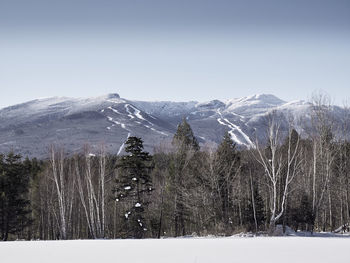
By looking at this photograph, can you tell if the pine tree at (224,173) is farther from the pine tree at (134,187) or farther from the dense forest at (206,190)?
the pine tree at (134,187)

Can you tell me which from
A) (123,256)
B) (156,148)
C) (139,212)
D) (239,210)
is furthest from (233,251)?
(156,148)

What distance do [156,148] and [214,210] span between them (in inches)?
546

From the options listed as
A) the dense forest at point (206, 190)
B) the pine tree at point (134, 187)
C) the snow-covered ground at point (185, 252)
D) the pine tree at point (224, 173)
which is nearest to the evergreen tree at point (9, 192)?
the dense forest at point (206, 190)

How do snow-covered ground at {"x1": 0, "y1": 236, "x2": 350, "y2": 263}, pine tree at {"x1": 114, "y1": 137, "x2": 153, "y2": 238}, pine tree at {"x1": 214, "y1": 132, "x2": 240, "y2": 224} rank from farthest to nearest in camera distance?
pine tree at {"x1": 214, "y1": 132, "x2": 240, "y2": 224} < pine tree at {"x1": 114, "y1": 137, "x2": 153, "y2": 238} < snow-covered ground at {"x1": 0, "y1": 236, "x2": 350, "y2": 263}

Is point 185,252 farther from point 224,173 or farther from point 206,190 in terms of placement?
point 224,173

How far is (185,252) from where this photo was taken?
10.6 m

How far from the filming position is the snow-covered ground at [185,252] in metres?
9.64

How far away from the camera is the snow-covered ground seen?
31.6 feet

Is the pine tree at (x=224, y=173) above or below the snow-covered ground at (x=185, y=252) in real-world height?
above

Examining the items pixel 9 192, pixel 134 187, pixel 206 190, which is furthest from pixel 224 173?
pixel 9 192

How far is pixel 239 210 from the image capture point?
2994cm

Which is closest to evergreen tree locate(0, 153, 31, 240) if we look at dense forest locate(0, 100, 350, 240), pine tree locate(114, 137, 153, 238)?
dense forest locate(0, 100, 350, 240)

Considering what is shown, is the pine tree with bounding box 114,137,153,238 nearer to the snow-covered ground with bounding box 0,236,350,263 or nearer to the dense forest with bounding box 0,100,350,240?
the dense forest with bounding box 0,100,350,240

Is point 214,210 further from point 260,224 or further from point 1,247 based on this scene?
point 1,247
